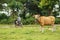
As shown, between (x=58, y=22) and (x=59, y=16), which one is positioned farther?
(x=59, y=16)

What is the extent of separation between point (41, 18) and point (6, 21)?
1678 cm

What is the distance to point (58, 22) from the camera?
3466 cm

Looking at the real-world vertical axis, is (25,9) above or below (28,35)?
above

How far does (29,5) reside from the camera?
1490 inches

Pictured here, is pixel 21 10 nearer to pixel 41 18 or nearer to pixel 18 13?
pixel 18 13

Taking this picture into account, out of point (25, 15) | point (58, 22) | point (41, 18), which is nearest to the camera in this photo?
point (41, 18)

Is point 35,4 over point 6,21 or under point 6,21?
over

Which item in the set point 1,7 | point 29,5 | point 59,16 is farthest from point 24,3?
point 59,16

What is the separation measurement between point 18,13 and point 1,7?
9.38ft

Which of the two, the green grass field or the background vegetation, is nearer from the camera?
the green grass field

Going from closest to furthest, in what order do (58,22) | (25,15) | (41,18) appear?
(41,18), (58,22), (25,15)

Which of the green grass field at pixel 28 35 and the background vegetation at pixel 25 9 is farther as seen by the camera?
the background vegetation at pixel 25 9

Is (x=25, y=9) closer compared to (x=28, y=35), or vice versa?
(x=28, y=35)

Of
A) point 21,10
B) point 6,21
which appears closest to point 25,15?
point 21,10
